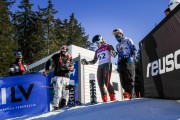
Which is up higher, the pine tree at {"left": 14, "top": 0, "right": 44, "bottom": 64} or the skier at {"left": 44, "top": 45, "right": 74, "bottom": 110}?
the pine tree at {"left": 14, "top": 0, "right": 44, "bottom": 64}

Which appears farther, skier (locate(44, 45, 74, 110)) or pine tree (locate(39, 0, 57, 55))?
pine tree (locate(39, 0, 57, 55))

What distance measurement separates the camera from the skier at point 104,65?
8.10 meters

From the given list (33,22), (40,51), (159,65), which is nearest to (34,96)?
(159,65)

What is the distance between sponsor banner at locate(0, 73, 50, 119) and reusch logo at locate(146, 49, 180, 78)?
371 cm

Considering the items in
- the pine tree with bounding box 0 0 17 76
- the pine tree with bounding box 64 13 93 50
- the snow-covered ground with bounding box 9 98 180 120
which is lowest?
the snow-covered ground with bounding box 9 98 180 120

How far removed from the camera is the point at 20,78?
9.64 m

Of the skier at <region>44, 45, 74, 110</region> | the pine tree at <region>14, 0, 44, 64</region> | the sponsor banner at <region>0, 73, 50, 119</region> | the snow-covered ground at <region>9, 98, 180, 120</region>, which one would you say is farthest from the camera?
the pine tree at <region>14, 0, 44, 64</region>

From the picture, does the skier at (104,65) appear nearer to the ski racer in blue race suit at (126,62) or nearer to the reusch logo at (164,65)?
the ski racer in blue race suit at (126,62)

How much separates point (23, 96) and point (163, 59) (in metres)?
4.72

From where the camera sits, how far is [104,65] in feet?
27.1

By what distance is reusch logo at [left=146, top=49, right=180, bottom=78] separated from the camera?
19.1 ft

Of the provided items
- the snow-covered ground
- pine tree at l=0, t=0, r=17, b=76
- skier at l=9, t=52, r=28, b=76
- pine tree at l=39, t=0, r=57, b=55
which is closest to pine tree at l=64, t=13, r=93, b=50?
pine tree at l=39, t=0, r=57, b=55

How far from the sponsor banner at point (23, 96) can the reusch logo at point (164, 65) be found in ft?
12.2

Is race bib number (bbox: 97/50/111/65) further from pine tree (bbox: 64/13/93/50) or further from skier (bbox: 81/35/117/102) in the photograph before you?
pine tree (bbox: 64/13/93/50)
